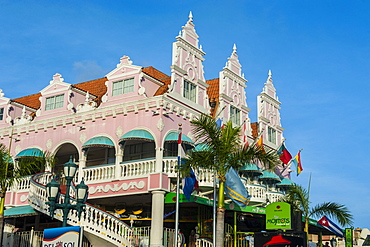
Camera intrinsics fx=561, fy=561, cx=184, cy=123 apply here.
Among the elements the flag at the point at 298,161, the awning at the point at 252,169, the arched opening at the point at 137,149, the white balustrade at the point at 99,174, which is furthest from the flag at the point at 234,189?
the flag at the point at 298,161

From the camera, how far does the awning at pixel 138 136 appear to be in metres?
30.9

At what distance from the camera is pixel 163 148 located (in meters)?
31.2

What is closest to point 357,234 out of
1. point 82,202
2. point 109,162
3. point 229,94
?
point 229,94

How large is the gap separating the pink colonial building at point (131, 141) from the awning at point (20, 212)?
0.40 feet

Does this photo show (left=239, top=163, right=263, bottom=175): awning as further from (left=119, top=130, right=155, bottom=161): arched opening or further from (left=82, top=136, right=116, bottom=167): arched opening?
(left=82, top=136, right=116, bottom=167): arched opening

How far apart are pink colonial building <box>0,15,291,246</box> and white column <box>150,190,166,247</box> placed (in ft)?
0.17

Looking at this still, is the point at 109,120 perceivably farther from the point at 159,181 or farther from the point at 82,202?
→ the point at 82,202

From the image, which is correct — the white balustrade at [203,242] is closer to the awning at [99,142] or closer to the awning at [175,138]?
the awning at [175,138]

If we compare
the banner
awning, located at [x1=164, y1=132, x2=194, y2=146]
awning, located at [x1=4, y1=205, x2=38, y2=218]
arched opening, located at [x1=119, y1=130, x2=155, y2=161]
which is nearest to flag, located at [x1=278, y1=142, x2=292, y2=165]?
awning, located at [x1=164, y1=132, x2=194, y2=146]

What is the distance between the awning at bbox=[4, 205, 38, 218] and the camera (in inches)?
1193

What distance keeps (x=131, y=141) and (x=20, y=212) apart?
7744mm

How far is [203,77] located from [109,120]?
6.62 m

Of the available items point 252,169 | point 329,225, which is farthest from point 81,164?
point 329,225

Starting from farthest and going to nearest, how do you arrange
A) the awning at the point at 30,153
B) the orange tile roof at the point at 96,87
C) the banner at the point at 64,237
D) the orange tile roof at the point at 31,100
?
the orange tile roof at the point at 31,100, the orange tile roof at the point at 96,87, the awning at the point at 30,153, the banner at the point at 64,237
